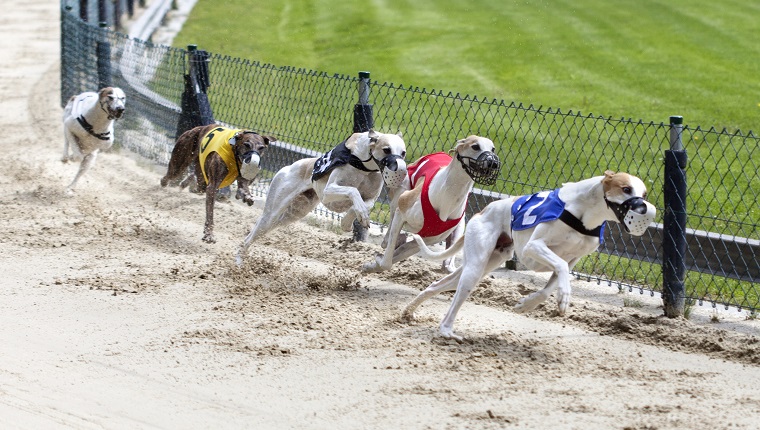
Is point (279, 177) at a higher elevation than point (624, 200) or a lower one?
lower

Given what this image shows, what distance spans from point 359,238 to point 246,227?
3.64 ft

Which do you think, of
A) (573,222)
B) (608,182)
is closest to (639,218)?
(608,182)

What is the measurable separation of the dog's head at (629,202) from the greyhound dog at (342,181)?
1.52 meters

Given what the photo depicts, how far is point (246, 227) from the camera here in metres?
Result: 8.65

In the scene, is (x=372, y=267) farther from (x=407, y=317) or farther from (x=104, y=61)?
(x=104, y=61)

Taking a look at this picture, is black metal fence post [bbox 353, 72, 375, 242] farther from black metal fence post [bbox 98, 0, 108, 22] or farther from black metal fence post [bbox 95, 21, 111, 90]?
black metal fence post [bbox 98, 0, 108, 22]

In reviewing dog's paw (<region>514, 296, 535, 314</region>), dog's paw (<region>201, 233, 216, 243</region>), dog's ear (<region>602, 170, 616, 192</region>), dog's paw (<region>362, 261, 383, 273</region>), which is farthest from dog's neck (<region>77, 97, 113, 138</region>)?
dog's ear (<region>602, 170, 616, 192</region>)

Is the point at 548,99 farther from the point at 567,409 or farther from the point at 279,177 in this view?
the point at 567,409

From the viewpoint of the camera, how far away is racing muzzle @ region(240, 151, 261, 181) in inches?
300

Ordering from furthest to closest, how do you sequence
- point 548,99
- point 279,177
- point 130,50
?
point 548,99
point 130,50
point 279,177

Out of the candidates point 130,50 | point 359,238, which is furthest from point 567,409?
point 130,50

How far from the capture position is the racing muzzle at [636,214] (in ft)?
16.7

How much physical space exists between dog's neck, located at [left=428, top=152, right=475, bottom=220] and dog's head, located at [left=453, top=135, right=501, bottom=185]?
0.50ft

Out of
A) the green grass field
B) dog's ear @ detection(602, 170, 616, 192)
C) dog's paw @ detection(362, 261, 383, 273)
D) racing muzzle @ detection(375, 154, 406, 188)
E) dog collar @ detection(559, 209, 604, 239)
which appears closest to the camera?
dog's ear @ detection(602, 170, 616, 192)
